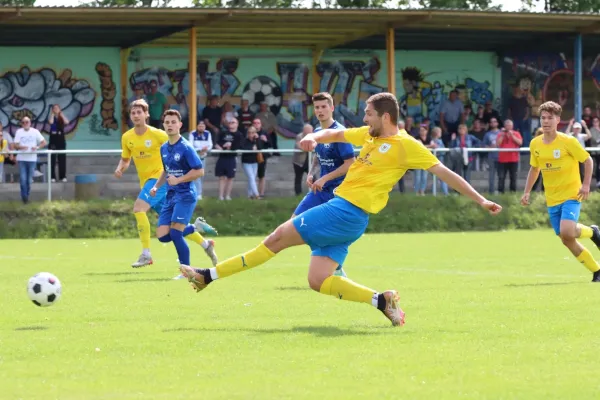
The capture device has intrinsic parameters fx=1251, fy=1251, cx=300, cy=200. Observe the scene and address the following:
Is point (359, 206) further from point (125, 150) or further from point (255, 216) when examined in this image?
point (255, 216)

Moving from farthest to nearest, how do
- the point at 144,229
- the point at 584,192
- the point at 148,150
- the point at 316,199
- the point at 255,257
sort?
the point at 144,229
the point at 148,150
the point at 584,192
the point at 316,199
the point at 255,257

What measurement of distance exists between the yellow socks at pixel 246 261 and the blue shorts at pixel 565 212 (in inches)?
224

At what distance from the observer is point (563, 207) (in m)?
14.8

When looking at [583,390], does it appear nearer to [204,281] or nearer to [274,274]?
[204,281]

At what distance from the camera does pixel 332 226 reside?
385 inches

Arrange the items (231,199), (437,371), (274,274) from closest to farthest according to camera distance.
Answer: (437,371), (274,274), (231,199)

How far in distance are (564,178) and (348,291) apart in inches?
230

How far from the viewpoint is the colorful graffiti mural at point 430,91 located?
38062 millimetres

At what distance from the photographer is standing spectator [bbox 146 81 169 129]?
112 ft

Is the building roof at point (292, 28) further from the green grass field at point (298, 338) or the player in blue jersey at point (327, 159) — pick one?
the player in blue jersey at point (327, 159)

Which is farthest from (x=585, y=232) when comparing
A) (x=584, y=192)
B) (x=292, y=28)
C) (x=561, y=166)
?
(x=292, y=28)

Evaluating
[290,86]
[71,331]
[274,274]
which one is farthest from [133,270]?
[290,86]

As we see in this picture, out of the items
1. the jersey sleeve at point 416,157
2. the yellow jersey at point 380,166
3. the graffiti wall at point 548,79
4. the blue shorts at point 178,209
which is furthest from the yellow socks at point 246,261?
the graffiti wall at point 548,79

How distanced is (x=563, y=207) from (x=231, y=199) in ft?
42.6
